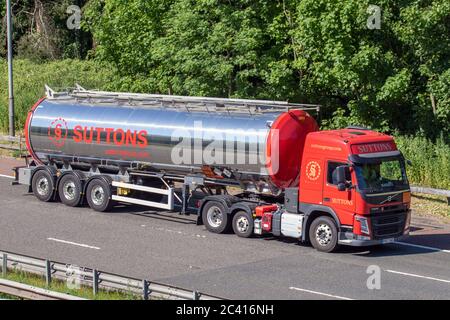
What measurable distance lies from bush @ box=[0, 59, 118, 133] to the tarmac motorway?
12.5 m

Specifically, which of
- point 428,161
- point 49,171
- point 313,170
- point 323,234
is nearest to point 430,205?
point 428,161

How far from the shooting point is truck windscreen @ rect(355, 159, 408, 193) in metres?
19.5

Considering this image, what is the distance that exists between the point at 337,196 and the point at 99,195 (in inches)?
292

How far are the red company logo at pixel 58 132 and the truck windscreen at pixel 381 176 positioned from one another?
29.3ft

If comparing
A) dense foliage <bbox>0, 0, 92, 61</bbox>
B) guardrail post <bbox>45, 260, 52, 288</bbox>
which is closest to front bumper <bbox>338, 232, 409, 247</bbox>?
guardrail post <bbox>45, 260, 52, 288</bbox>

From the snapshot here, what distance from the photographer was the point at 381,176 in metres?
19.9

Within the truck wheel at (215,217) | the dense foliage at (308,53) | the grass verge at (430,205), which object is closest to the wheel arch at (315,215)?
the truck wheel at (215,217)

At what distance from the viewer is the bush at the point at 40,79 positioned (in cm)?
3756

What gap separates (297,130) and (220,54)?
9.31m
